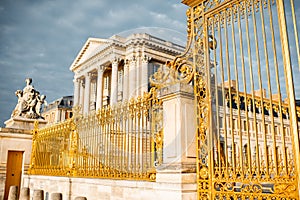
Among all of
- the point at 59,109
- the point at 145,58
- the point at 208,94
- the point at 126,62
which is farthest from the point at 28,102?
the point at 59,109

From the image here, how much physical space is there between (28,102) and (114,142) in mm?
6033

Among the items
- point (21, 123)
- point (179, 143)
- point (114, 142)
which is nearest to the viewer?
point (179, 143)

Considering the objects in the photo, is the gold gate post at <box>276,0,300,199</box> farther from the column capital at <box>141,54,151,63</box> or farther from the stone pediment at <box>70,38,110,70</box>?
the stone pediment at <box>70,38,110,70</box>

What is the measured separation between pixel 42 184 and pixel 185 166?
6118 millimetres

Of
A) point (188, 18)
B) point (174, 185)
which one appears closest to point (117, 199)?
point (174, 185)

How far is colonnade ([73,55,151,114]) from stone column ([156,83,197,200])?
16.2m

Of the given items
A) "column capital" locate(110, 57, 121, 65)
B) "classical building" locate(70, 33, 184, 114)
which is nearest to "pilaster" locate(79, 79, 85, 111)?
"classical building" locate(70, 33, 184, 114)

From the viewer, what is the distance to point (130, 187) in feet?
19.7

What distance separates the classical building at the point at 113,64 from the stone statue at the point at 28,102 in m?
10.7

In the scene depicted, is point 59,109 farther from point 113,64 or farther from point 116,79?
point 116,79

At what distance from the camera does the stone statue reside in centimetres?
1153

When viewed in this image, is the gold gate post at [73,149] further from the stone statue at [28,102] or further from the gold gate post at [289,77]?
the gold gate post at [289,77]

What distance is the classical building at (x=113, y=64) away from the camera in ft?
86.1

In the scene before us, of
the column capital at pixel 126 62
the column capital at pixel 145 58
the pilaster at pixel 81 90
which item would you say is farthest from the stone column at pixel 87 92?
the column capital at pixel 145 58
